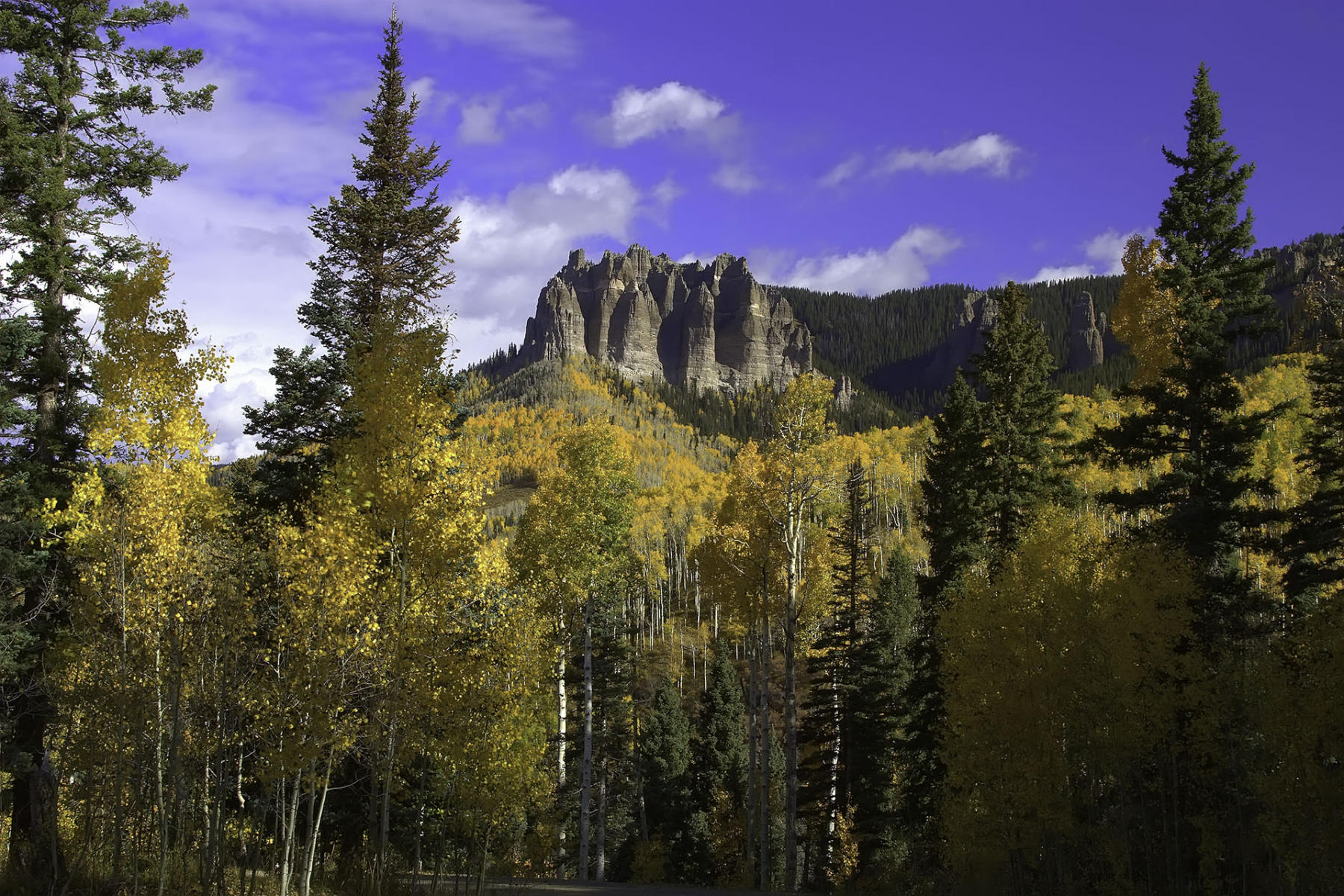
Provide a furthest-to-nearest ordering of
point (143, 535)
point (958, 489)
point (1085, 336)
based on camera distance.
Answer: point (1085, 336) < point (958, 489) < point (143, 535)

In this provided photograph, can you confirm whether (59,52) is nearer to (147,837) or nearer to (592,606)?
(147,837)

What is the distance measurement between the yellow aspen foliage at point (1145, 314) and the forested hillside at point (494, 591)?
0.31 feet

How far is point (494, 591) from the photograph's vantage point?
50.9 feet

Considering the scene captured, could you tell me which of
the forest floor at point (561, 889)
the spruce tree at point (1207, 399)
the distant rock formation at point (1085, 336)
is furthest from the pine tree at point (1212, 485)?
the distant rock formation at point (1085, 336)

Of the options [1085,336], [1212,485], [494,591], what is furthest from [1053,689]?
[1085,336]

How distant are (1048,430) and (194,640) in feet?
67.6

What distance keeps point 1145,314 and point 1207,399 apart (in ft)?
15.0

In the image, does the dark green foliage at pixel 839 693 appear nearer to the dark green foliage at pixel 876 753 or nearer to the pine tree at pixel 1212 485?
the dark green foliage at pixel 876 753

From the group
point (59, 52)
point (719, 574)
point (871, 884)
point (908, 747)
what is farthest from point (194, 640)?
point (871, 884)

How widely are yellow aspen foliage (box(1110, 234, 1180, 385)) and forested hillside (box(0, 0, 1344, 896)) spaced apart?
0.31ft

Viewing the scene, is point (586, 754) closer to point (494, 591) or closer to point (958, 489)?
point (494, 591)

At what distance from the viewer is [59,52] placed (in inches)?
605

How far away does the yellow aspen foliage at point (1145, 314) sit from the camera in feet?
68.6

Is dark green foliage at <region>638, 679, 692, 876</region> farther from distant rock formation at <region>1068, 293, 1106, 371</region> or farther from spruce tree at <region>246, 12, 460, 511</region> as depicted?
distant rock formation at <region>1068, 293, 1106, 371</region>
